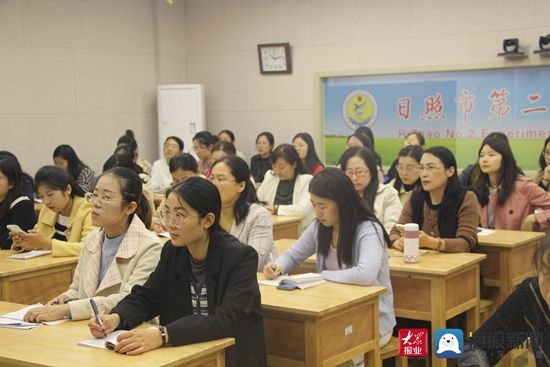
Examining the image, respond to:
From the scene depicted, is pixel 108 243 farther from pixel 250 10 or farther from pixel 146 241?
pixel 250 10

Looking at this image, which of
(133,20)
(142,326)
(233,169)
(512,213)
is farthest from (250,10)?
(142,326)

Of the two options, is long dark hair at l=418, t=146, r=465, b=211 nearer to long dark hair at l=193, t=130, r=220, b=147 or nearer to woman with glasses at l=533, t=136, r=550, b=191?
woman with glasses at l=533, t=136, r=550, b=191

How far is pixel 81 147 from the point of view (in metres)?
9.20

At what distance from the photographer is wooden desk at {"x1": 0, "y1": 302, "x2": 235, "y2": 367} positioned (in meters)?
2.51

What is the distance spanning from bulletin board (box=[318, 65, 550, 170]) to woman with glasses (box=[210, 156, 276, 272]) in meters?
4.47

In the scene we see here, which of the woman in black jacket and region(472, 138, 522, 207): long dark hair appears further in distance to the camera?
region(472, 138, 522, 207): long dark hair

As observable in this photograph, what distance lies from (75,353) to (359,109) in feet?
22.2

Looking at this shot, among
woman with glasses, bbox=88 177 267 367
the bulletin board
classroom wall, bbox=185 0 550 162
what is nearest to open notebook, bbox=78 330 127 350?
woman with glasses, bbox=88 177 267 367

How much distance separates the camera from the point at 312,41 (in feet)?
30.9

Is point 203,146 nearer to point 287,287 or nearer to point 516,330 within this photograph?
point 287,287

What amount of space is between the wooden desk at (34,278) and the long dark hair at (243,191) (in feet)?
3.35

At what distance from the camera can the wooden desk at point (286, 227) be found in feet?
19.6

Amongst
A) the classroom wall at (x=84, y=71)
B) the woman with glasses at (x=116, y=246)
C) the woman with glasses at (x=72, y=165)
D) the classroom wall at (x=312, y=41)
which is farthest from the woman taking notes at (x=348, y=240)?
the classroom wall at (x=84, y=71)

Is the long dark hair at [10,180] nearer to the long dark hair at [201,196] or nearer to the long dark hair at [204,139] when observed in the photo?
the long dark hair at [201,196]
